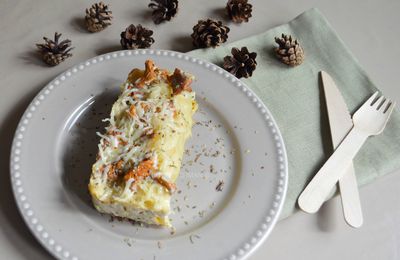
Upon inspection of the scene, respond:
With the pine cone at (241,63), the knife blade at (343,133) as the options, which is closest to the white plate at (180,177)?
the pine cone at (241,63)

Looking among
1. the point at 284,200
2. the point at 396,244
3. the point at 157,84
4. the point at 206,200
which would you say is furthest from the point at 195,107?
the point at 396,244

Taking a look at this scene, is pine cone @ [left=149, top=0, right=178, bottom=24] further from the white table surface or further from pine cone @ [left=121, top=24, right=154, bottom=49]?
pine cone @ [left=121, top=24, right=154, bottom=49]

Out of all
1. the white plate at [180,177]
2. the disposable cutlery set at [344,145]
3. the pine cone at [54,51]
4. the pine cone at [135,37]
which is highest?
the pine cone at [54,51]

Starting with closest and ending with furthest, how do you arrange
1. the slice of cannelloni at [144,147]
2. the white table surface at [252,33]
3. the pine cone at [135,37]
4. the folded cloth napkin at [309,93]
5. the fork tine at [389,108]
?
the slice of cannelloni at [144,147]
the white table surface at [252,33]
the folded cloth napkin at [309,93]
the fork tine at [389,108]
the pine cone at [135,37]

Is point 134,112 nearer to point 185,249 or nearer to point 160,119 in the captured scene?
point 160,119

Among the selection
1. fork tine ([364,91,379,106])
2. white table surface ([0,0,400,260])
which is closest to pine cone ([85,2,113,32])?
white table surface ([0,0,400,260])

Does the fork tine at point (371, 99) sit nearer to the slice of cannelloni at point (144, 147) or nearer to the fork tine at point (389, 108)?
the fork tine at point (389, 108)
